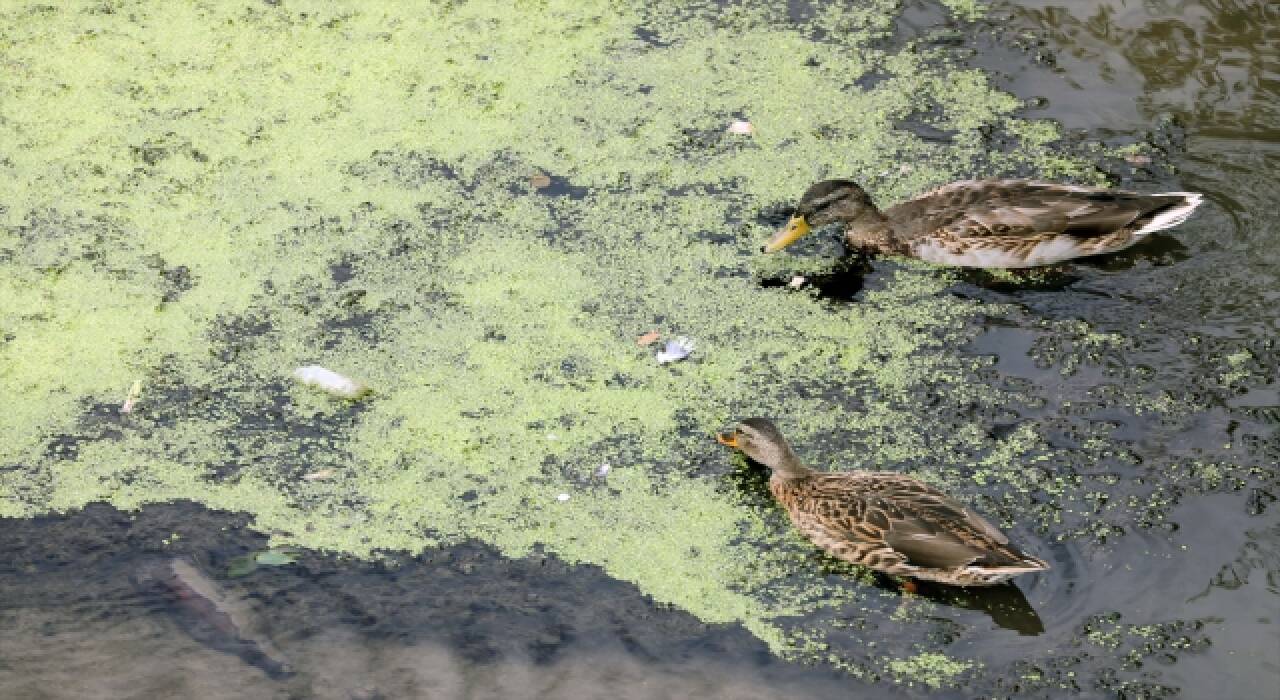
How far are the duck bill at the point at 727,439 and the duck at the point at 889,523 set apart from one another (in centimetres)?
8

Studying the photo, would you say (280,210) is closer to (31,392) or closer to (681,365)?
(31,392)

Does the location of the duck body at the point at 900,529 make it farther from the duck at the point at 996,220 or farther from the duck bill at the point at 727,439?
the duck at the point at 996,220

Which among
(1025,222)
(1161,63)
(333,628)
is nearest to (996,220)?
(1025,222)

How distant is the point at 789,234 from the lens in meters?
6.04

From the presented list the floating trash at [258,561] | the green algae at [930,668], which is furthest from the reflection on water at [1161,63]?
the floating trash at [258,561]

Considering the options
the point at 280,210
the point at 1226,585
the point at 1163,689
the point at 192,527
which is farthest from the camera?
the point at 280,210

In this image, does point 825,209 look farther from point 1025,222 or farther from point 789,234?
point 1025,222

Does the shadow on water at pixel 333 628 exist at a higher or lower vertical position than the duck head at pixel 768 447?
lower

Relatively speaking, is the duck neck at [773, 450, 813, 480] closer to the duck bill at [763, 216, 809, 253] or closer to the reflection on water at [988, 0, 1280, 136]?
the duck bill at [763, 216, 809, 253]

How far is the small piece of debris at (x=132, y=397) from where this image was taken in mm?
5297

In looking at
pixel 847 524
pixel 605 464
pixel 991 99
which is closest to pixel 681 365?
pixel 605 464

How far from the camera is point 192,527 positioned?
15.8ft

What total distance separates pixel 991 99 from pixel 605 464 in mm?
3007

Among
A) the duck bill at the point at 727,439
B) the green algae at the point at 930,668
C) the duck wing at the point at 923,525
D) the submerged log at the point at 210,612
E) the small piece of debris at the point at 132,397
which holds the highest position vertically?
the small piece of debris at the point at 132,397
